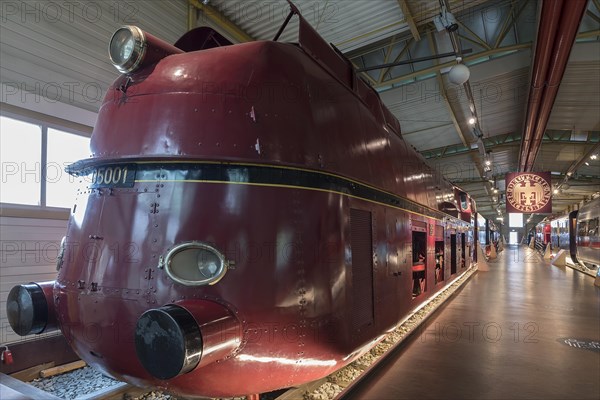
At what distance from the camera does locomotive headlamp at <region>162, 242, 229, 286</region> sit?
2291mm

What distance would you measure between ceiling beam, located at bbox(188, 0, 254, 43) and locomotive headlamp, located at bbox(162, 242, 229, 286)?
18.1 feet

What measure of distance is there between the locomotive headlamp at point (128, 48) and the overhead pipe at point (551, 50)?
550 cm

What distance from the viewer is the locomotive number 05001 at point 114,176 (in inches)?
98.0

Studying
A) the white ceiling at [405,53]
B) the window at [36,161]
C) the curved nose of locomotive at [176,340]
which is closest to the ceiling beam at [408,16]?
the white ceiling at [405,53]

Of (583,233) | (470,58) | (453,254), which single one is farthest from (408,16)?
(583,233)

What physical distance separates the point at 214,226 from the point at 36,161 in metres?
4.05

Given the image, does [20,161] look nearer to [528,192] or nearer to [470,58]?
[470,58]

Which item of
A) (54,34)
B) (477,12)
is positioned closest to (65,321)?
(54,34)

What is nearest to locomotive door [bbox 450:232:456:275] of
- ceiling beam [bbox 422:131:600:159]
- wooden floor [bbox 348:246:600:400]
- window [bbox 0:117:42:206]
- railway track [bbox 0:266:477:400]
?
wooden floor [bbox 348:246:600:400]

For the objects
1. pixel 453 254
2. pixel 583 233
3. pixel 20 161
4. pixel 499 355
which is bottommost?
pixel 499 355

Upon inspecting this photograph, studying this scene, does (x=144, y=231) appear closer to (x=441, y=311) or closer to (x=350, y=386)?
(x=350, y=386)

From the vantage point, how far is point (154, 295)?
2320mm

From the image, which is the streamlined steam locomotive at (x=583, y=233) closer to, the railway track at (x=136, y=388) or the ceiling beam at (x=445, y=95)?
the ceiling beam at (x=445, y=95)

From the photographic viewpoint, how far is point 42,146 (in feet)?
17.0
